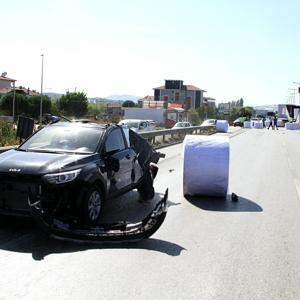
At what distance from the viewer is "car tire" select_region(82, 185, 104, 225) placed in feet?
23.3

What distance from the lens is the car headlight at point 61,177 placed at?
6832 mm

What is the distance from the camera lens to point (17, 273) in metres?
5.46

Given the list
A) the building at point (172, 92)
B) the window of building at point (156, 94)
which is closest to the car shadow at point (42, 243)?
the building at point (172, 92)

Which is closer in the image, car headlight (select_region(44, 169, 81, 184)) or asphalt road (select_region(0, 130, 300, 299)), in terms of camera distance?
asphalt road (select_region(0, 130, 300, 299))

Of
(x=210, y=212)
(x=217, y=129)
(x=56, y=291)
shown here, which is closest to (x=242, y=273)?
(x=56, y=291)

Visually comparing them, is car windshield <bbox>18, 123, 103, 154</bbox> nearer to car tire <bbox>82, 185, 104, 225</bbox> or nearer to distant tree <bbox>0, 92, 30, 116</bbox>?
car tire <bbox>82, 185, 104, 225</bbox>

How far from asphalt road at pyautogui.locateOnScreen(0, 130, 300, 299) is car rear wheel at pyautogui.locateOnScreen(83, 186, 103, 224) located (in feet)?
1.94

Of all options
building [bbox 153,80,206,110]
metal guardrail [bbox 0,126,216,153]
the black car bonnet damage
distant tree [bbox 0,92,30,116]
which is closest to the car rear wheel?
the black car bonnet damage

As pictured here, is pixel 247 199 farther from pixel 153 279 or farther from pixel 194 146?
pixel 153 279

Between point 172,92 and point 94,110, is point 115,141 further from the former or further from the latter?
point 172,92

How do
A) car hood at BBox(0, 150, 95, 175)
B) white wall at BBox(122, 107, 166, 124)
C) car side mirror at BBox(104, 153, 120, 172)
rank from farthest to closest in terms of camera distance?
white wall at BBox(122, 107, 166, 124) < car side mirror at BBox(104, 153, 120, 172) < car hood at BBox(0, 150, 95, 175)

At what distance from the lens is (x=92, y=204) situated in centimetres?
737

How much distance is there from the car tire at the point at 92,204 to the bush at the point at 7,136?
8484 mm

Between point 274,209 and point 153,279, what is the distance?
4.74 m
